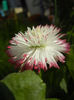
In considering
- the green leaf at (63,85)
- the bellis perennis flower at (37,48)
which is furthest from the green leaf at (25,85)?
the green leaf at (63,85)

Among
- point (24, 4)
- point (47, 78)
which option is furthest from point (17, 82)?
point (24, 4)

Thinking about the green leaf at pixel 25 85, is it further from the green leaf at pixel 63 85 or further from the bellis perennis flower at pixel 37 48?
the green leaf at pixel 63 85

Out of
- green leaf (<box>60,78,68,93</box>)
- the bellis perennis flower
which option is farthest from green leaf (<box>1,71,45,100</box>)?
green leaf (<box>60,78,68,93</box>)

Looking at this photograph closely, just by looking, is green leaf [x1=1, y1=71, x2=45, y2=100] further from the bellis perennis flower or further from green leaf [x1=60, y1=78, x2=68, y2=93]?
green leaf [x1=60, y1=78, x2=68, y2=93]

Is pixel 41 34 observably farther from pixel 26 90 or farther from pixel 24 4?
pixel 24 4

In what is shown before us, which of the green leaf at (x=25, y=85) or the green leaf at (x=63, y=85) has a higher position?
the green leaf at (x=25, y=85)

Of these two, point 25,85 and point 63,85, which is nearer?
point 25,85
